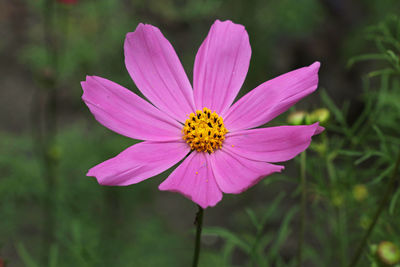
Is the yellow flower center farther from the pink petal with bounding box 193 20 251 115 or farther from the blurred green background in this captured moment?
the blurred green background

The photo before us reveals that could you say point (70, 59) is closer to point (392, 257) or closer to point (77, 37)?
point (77, 37)

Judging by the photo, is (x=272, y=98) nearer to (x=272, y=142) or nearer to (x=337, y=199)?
(x=272, y=142)

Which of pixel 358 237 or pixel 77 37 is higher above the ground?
pixel 77 37

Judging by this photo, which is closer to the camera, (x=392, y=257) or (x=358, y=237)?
(x=392, y=257)

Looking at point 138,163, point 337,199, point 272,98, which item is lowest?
point 337,199

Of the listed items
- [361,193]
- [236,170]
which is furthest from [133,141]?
[236,170]

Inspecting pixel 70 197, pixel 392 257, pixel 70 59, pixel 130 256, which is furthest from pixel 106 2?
pixel 392 257
